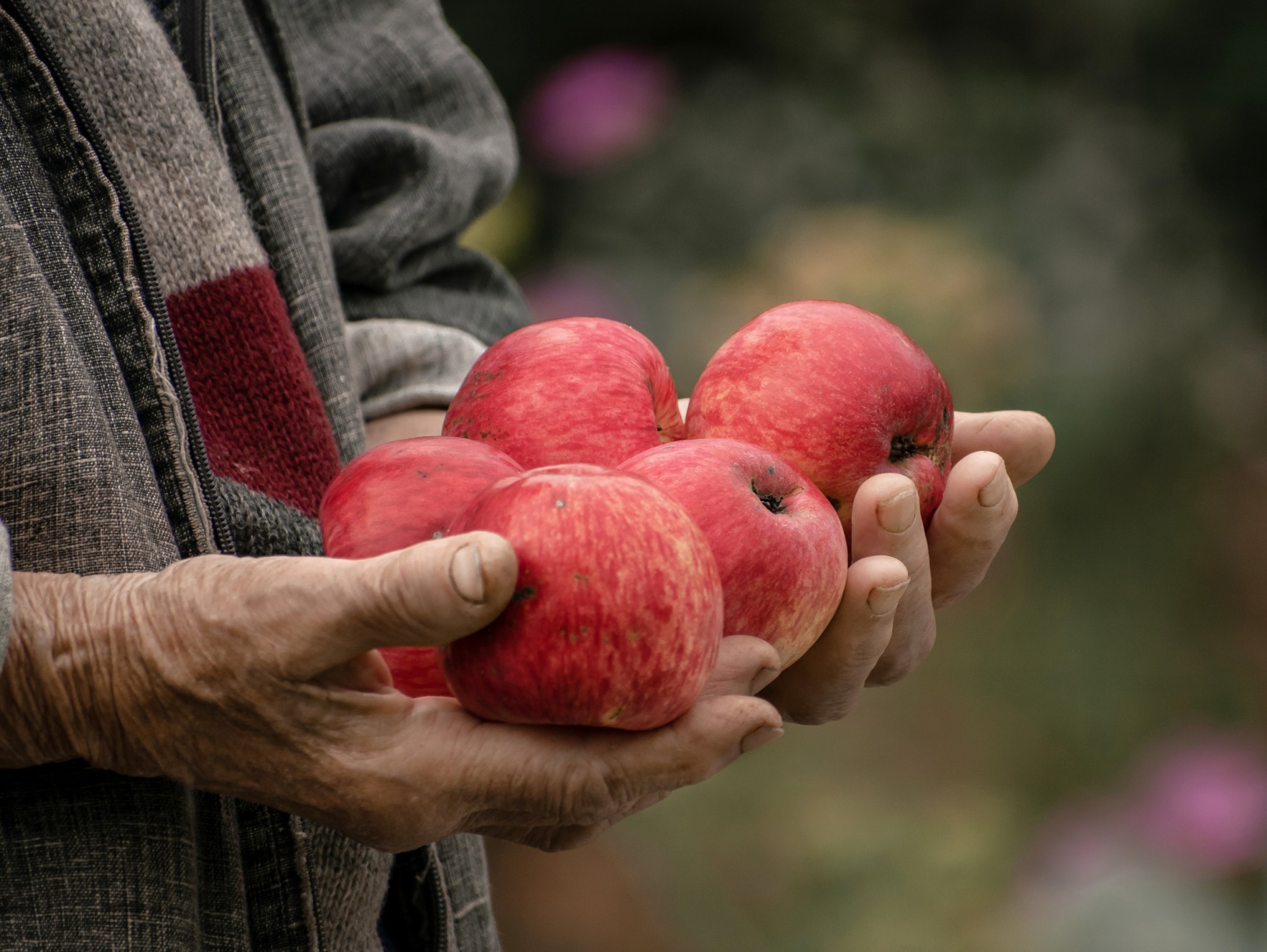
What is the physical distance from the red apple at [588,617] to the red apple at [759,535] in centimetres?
9

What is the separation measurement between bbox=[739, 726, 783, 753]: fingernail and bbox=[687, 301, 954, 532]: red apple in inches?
11.2

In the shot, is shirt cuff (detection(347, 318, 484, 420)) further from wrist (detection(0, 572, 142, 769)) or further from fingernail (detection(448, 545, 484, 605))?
fingernail (detection(448, 545, 484, 605))

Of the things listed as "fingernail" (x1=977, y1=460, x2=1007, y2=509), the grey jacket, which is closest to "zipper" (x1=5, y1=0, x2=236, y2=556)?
the grey jacket

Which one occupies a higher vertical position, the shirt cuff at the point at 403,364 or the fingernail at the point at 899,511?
the fingernail at the point at 899,511

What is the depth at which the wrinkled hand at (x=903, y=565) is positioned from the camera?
0.93 m

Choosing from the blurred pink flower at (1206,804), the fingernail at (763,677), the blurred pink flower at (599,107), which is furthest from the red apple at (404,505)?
the blurred pink flower at (599,107)

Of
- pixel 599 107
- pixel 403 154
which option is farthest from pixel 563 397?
pixel 599 107

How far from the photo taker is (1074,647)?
9.70 ft

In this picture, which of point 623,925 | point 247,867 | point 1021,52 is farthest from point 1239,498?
point 247,867

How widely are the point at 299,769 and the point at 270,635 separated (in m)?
0.11

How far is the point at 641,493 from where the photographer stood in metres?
0.78

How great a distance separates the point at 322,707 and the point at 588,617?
6.9 inches

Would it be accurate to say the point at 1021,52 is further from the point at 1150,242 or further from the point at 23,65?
the point at 23,65

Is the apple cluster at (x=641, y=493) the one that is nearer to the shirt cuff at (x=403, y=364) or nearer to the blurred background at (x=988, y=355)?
the shirt cuff at (x=403, y=364)
